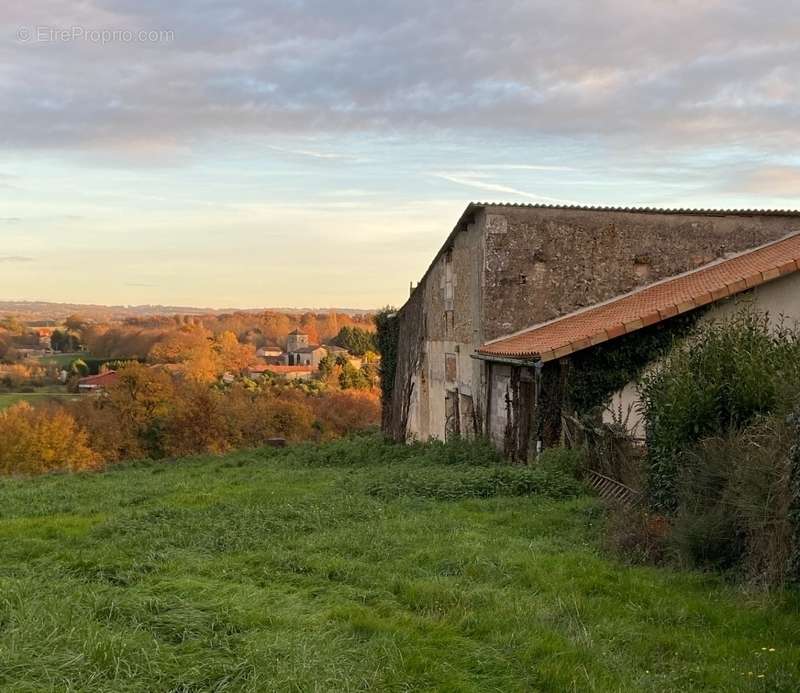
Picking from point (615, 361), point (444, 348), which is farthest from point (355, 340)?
point (615, 361)

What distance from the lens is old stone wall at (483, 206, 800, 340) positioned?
16.9m

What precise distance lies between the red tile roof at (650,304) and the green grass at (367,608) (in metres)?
4.19

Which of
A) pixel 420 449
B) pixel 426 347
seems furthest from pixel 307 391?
pixel 420 449

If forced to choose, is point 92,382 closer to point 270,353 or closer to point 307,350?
point 307,350

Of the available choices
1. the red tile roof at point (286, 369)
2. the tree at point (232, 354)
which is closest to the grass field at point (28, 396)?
the tree at point (232, 354)

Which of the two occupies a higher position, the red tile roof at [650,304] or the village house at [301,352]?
the red tile roof at [650,304]

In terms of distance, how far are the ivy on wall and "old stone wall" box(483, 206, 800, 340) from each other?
3.13 m

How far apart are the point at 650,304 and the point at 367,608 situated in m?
10.9

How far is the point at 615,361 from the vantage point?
14141 millimetres

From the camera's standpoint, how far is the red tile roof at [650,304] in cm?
1360

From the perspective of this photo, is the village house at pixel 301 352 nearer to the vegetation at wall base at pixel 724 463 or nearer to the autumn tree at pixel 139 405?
the autumn tree at pixel 139 405

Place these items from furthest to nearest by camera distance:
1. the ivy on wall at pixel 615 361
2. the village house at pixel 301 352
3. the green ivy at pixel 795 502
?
the village house at pixel 301 352, the ivy on wall at pixel 615 361, the green ivy at pixel 795 502

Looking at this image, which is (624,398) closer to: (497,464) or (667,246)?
(497,464)

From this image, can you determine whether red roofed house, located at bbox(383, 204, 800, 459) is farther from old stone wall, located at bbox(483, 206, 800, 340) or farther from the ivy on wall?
the ivy on wall
